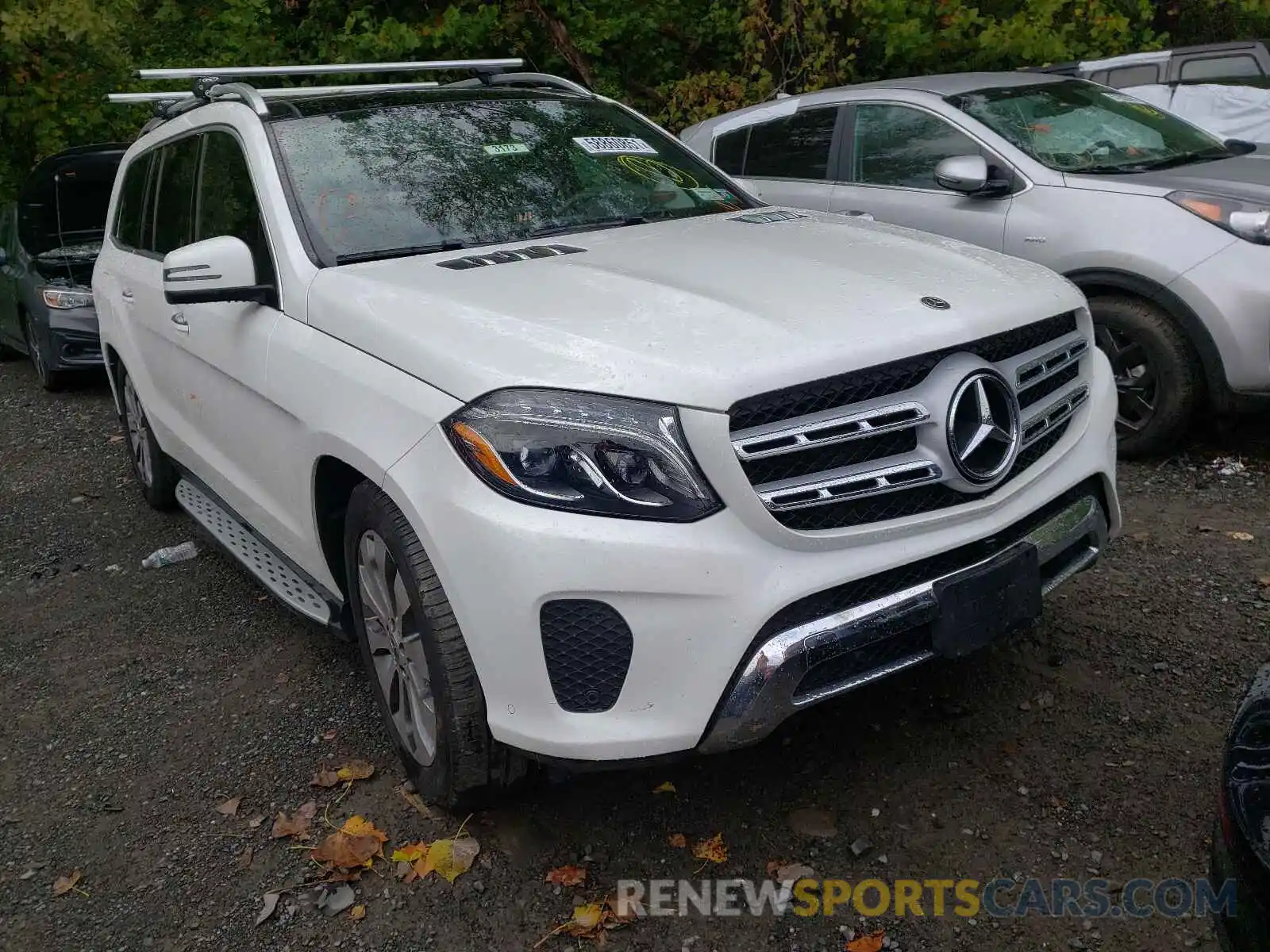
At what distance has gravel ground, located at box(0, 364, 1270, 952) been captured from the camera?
273cm

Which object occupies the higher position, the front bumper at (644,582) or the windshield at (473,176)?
the windshield at (473,176)

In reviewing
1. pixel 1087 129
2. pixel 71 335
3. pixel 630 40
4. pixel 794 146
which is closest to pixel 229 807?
pixel 794 146

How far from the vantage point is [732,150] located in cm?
718

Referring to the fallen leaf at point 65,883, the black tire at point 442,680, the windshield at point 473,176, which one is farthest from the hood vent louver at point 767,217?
the fallen leaf at point 65,883

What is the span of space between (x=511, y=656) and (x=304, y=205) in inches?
67.2

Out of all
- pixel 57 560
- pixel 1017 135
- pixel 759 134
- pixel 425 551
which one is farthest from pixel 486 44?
pixel 425 551

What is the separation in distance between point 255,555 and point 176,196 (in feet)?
5.00

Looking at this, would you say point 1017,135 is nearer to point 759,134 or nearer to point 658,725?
point 759,134

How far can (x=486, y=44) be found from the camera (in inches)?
443

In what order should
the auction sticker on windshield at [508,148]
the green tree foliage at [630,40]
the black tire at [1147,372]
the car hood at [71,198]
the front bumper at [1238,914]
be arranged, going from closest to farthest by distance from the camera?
the front bumper at [1238,914], the auction sticker on windshield at [508,148], the black tire at [1147,372], the car hood at [71,198], the green tree foliage at [630,40]

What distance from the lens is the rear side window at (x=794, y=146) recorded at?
657cm

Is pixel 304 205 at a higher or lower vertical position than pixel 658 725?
higher

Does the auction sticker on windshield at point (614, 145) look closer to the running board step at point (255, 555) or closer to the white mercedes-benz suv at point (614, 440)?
the white mercedes-benz suv at point (614, 440)

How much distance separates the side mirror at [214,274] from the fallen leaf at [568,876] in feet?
5.83
